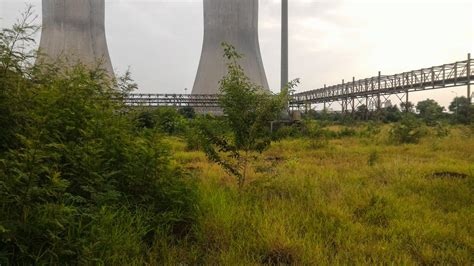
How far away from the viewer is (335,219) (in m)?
2.88

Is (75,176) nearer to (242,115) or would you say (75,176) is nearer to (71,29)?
(242,115)

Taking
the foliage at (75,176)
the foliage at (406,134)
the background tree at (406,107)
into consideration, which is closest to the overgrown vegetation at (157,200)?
the foliage at (75,176)

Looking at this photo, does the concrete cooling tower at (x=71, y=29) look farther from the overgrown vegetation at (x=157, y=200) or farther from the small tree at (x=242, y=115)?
the overgrown vegetation at (x=157, y=200)

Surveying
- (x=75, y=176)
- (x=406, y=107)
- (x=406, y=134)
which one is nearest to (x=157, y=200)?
(x=75, y=176)

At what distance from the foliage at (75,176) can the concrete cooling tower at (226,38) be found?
18357 millimetres

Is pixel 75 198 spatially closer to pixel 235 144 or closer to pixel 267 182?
pixel 235 144

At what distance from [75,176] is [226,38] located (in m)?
19.6

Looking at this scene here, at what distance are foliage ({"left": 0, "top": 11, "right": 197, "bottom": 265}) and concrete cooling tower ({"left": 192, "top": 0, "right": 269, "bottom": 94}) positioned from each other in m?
18.4

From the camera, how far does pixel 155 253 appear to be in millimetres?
2199

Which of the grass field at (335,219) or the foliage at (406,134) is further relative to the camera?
the foliage at (406,134)

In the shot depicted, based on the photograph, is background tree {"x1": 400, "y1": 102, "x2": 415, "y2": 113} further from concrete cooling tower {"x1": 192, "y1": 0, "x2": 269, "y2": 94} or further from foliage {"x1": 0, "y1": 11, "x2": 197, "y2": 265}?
foliage {"x1": 0, "y1": 11, "x2": 197, "y2": 265}

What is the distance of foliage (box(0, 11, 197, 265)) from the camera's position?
1764 mm

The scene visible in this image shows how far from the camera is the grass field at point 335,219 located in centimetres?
227

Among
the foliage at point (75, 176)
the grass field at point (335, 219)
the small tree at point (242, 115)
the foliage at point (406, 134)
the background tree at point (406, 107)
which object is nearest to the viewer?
the foliage at point (75, 176)
